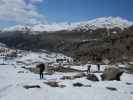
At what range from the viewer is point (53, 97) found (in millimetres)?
17859

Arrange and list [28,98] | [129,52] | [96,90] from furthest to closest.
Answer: [129,52] → [96,90] → [28,98]

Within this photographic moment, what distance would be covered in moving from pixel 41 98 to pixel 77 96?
2492 millimetres

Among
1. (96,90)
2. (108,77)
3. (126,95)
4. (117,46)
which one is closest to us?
(126,95)

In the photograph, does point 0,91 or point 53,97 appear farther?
point 0,91

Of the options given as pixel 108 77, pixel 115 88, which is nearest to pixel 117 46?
pixel 108 77

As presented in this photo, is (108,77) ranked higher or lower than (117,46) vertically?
lower

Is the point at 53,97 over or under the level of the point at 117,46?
under

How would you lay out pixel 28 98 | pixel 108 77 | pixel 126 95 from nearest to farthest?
pixel 28 98
pixel 126 95
pixel 108 77

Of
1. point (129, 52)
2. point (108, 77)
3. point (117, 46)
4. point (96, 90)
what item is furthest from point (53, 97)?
point (117, 46)

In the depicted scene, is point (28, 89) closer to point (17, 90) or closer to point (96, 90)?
point (17, 90)

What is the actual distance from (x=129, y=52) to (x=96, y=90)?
6925 centimetres

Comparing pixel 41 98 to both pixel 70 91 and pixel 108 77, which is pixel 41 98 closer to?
pixel 70 91

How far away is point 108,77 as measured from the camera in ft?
89.7

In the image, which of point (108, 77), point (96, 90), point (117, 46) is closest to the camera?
point (96, 90)
